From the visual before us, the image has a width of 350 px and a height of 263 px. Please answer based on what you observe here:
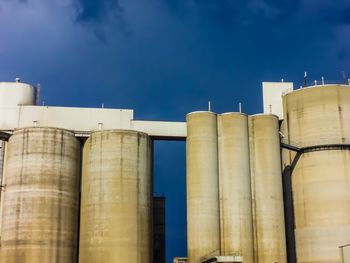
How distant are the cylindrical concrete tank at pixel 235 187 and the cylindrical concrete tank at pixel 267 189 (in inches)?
25.5

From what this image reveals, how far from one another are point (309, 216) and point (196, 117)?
1267 cm

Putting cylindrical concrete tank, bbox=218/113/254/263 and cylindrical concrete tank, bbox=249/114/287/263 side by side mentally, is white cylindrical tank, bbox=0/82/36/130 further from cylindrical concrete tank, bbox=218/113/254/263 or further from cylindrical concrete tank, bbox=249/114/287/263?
cylindrical concrete tank, bbox=249/114/287/263

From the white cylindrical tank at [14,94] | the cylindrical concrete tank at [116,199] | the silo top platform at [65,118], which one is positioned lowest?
the cylindrical concrete tank at [116,199]

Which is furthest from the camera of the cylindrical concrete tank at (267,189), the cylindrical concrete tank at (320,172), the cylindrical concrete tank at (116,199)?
the cylindrical concrete tank at (320,172)

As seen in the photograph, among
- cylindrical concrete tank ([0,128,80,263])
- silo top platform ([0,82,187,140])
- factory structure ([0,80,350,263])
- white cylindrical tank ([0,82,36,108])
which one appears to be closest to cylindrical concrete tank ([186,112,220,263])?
factory structure ([0,80,350,263])

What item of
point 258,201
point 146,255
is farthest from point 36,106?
point 258,201

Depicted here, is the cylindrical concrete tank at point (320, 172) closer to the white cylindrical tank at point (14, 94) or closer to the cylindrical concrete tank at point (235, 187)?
the cylindrical concrete tank at point (235, 187)

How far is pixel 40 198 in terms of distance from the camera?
47.7 metres

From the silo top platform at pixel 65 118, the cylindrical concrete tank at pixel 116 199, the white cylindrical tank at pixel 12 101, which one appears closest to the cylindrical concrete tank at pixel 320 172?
the silo top platform at pixel 65 118

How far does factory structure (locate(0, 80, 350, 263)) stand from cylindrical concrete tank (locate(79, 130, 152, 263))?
82 mm

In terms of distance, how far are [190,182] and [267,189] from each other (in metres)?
6.51

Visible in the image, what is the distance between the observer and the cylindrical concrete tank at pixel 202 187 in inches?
1912

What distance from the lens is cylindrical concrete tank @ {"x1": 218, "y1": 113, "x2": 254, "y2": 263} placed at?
49.2 metres

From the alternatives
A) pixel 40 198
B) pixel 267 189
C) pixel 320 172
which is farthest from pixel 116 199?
pixel 320 172
